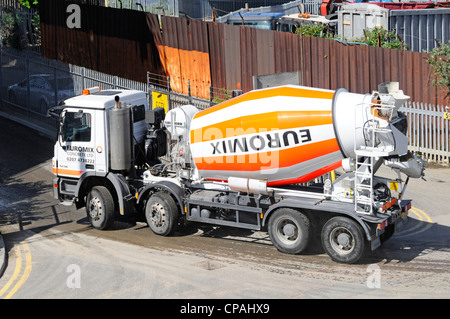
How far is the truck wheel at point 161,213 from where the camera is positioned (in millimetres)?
15992

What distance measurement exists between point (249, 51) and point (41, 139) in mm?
8725

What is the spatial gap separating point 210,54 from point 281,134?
1522 centimetres

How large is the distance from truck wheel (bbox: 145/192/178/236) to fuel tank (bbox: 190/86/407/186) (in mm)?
1095

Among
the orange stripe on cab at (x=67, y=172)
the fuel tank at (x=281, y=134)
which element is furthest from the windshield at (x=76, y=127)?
the fuel tank at (x=281, y=134)

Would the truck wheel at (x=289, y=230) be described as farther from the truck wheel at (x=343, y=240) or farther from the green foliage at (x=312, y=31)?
the green foliage at (x=312, y=31)

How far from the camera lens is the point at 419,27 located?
28.9 m

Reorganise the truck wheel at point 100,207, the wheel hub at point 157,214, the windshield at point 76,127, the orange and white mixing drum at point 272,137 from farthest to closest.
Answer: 1. the truck wheel at point 100,207
2. the windshield at point 76,127
3. the wheel hub at point 157,214
4. the orange and white mixing drum at point 272,137

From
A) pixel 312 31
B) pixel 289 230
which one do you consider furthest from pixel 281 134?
pixel 312 31

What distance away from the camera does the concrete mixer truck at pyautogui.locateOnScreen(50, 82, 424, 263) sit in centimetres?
1364

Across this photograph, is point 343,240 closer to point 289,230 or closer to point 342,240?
point 342,240

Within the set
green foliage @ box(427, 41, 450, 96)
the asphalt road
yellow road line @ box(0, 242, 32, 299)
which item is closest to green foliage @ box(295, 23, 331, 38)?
green foliage @ box(427, 41, 450, 96)

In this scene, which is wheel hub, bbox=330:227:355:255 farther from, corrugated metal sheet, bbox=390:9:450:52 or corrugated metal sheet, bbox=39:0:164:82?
corrugated metal sheet, bbox=39:0:164:82

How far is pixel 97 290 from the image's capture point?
42.4 ft

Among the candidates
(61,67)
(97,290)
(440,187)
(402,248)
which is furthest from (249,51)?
(97,290)
